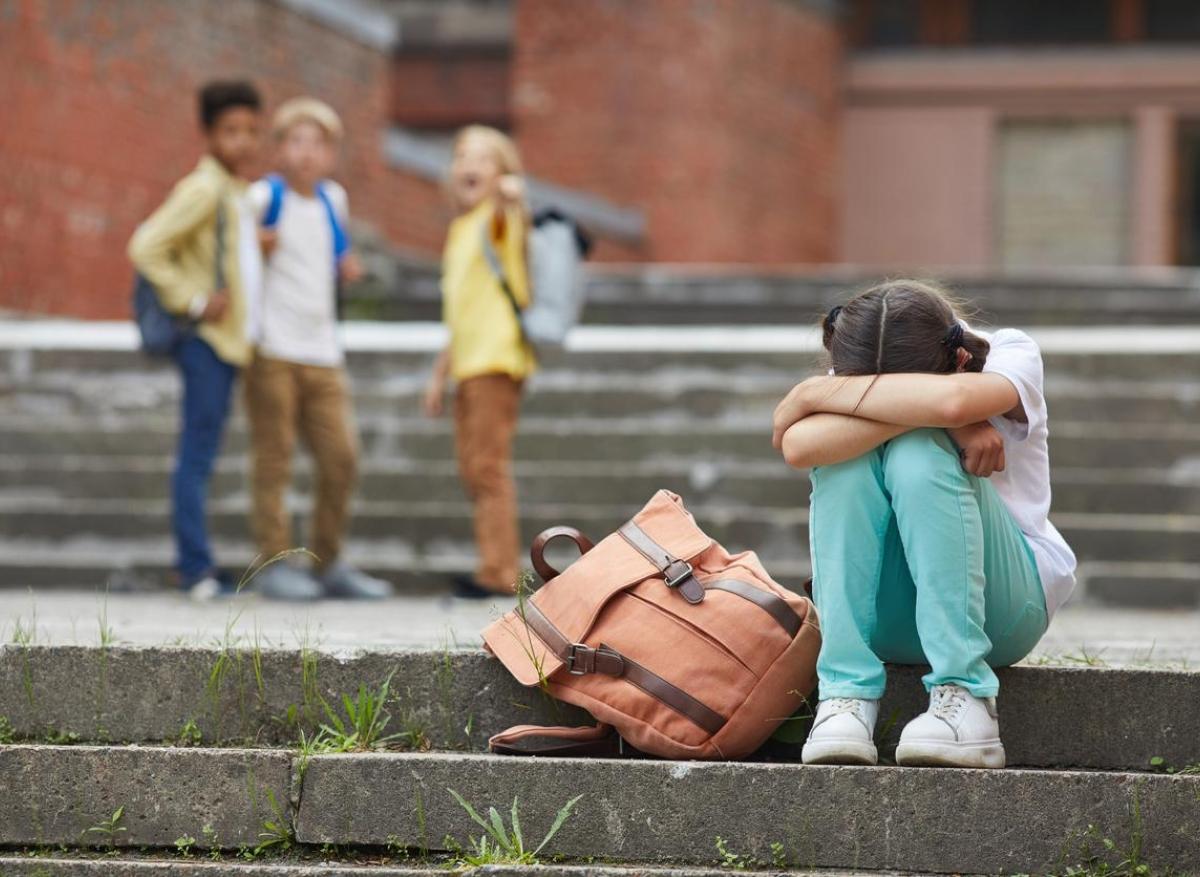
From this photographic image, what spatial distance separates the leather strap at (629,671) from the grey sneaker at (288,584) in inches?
110

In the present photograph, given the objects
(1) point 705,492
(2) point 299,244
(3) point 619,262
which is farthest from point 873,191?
(2) point 299,244

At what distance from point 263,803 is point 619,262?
12678 millimetres

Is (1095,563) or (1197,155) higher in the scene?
(1197,155)

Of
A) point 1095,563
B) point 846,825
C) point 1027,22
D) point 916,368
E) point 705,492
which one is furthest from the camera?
point 1027,22

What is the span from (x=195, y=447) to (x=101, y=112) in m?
4.99

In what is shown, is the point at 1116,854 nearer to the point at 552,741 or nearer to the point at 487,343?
the point at 552,741

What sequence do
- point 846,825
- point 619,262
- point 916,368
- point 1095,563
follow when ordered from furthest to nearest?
point 619,262 → point 1095,563 → point 916,368 → point 846,825

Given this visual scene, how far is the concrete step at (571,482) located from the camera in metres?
7.30

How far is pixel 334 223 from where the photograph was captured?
6.80 metres

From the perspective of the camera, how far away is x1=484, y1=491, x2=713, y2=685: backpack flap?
359 cm

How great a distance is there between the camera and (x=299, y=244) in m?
6.68

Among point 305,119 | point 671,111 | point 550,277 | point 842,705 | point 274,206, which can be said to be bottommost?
point 842,705

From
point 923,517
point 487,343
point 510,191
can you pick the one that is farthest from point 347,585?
point 923,517

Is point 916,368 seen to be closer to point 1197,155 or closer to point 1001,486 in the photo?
point 1001,486
